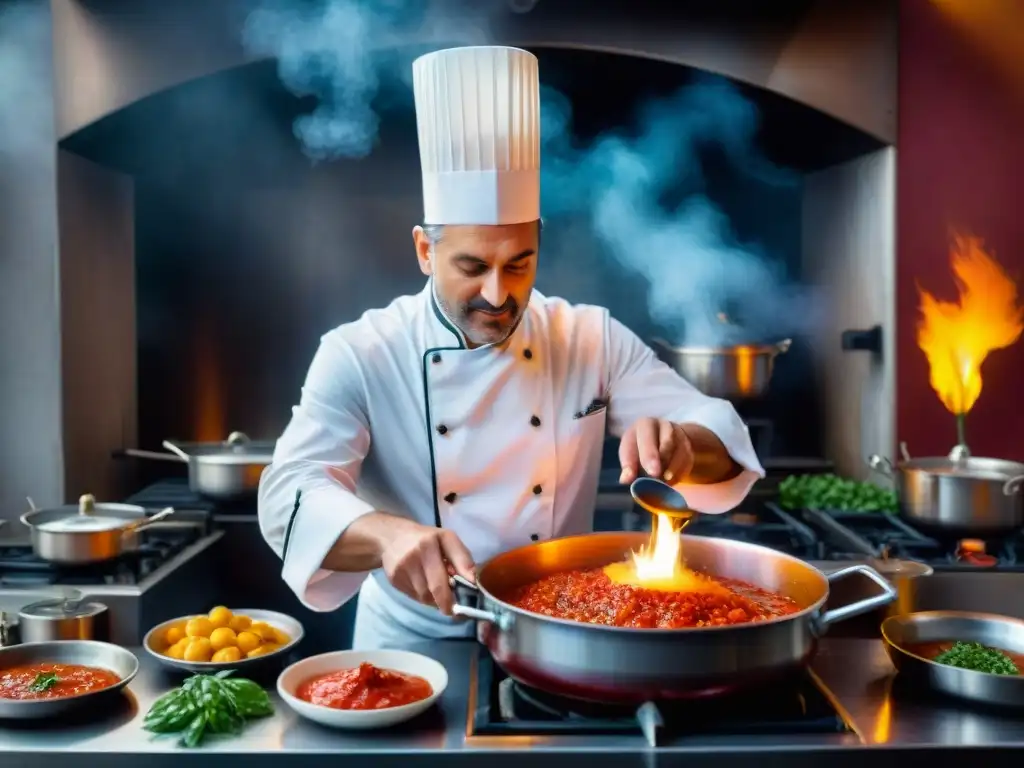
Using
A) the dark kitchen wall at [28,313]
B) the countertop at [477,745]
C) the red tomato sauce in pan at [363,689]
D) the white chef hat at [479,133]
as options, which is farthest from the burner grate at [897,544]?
the dark kitchen wall at [28,313]

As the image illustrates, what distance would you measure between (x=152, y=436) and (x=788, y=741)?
3255 mm

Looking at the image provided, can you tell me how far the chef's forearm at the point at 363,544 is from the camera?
6.10 ft

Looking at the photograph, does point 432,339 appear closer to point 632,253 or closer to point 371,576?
point 371,576

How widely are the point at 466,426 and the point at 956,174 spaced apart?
2.19 m

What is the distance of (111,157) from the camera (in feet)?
12.7

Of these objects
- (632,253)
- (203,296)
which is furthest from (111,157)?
(632,253)

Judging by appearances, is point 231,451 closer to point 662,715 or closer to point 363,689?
point 363,689

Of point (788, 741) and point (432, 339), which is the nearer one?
point (788, 741)

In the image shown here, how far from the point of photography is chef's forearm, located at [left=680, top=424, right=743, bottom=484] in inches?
86.0

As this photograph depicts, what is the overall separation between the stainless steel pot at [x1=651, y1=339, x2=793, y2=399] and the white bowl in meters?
2.03

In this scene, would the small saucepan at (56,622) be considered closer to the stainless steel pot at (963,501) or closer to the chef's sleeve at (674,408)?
the chef's sleeve at (674,408)

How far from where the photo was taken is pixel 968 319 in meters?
3.57

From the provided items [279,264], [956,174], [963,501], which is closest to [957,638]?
[963,501]

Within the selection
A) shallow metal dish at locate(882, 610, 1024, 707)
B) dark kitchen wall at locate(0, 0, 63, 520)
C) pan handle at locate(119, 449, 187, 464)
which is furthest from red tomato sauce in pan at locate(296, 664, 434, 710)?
dark kitchen wall at locate(0, 0, 63, 520)
